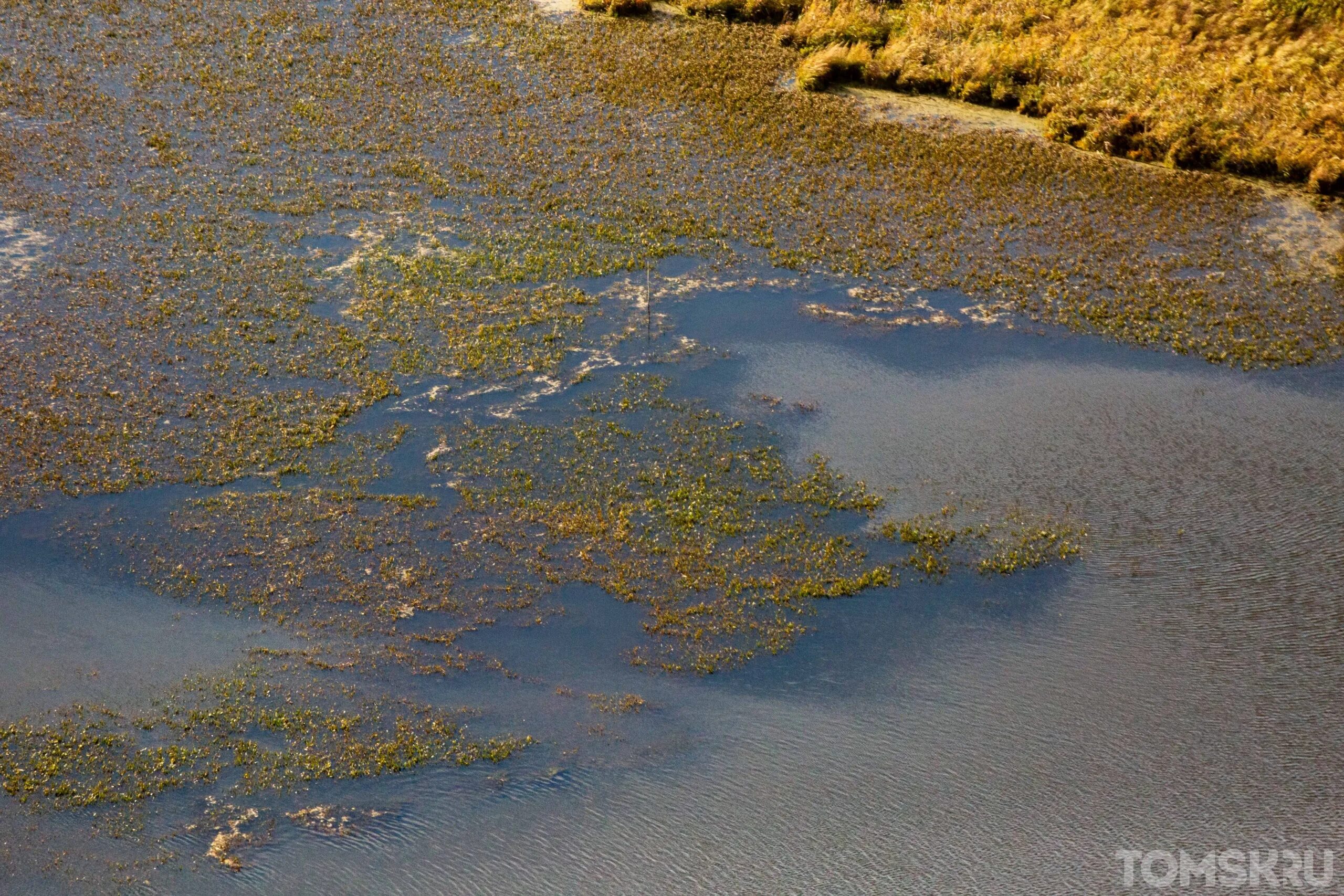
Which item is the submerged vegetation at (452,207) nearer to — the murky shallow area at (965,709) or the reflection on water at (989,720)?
the murky shallow area at (965,709)

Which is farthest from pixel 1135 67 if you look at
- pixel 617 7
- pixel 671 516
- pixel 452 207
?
pixel 671 516

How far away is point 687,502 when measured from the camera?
15680 millimetres

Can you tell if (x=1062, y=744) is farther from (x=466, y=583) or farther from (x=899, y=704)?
(x=466, y=583)

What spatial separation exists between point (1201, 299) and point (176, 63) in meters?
23.1

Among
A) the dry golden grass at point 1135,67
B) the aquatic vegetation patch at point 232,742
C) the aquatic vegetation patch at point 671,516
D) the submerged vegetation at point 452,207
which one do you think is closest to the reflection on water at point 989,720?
the aquatic vegetation patch at point 671,516

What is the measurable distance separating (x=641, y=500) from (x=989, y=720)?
18.4ft

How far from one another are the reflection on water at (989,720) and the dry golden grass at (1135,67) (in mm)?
8262

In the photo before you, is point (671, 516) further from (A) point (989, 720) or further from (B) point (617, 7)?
(B) point (617, 7)

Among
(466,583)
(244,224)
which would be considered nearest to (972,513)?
(466,583)

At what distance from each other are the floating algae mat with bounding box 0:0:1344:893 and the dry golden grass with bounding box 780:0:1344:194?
98 cm

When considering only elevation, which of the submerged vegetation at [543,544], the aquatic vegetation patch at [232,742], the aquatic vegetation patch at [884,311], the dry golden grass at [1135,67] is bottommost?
the aquatic vegetation patch at [232,742]

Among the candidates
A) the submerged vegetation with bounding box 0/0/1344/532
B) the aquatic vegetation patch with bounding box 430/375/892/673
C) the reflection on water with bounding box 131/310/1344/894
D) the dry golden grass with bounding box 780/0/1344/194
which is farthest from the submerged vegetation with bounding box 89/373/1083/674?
the dry golden grass with bounding box 780/0/1344/194
